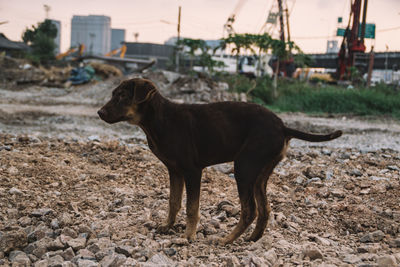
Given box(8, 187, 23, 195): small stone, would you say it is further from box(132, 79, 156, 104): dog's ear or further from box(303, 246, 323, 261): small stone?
box(303, 246, 323, 261): small stone

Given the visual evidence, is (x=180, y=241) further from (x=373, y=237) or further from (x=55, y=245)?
(x=373, y=237)

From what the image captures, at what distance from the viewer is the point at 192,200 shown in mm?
3721

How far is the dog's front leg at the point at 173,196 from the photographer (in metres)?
3.98

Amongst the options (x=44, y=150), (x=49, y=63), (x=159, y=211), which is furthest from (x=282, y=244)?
(x=49, y=63)

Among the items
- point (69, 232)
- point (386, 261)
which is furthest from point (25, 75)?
point (386, 261)

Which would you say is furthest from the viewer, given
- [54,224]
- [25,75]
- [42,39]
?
[42,39]

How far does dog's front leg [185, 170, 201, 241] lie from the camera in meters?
3.68

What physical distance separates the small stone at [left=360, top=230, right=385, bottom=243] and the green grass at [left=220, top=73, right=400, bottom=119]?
15.1 m

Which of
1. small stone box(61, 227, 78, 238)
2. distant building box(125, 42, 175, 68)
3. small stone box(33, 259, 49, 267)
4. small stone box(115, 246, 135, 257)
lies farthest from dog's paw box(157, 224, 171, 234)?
distant building box(125, 42, 175, 68)

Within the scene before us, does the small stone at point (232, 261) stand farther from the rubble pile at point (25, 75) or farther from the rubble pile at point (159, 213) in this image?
the rubble pile at point (25, 75)

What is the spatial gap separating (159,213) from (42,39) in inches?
2088

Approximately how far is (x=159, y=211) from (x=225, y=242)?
3.68 feet

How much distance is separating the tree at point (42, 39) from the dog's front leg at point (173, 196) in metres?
46.6

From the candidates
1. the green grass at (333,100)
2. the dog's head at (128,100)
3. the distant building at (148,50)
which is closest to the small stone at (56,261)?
the dog's head at (128,100)
